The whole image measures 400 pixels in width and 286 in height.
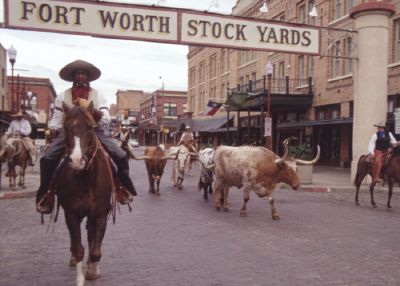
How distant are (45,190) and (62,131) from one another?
0.79 metres

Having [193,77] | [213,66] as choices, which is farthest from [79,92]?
[193,77]

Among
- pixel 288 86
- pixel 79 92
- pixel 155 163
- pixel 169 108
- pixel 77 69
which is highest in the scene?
pixel 169 108

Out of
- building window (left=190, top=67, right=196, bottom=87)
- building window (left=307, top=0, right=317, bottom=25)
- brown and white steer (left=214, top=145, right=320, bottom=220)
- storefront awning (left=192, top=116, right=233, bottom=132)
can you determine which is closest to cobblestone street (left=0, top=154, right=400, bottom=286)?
brown and white steer (left=214, top=145, right=320, bottom=220)

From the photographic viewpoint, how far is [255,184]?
10.9 meters

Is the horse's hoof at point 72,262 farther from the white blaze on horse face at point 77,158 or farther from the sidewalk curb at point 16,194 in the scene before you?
the sidewalk curb at point 16,194

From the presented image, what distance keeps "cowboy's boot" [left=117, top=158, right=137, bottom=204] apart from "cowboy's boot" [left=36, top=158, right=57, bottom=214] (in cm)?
84

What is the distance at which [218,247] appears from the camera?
7.75 metres

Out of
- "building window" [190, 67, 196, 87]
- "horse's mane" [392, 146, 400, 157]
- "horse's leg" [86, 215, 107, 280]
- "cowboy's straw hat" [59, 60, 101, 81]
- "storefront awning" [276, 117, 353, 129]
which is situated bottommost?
"horse's leg" [86, 215, 107, 280]

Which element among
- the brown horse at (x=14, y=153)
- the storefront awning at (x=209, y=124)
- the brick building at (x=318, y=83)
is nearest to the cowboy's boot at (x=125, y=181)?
the brown horse at (x=14, y=153)

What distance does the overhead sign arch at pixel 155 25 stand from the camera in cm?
1424

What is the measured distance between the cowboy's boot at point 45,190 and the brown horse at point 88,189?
20cm

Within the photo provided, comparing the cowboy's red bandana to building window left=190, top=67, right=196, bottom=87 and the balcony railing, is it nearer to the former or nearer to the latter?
the balcony railing

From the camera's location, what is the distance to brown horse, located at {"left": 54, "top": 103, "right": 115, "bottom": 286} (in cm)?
517

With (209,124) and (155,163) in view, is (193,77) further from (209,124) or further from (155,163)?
(155,163)
